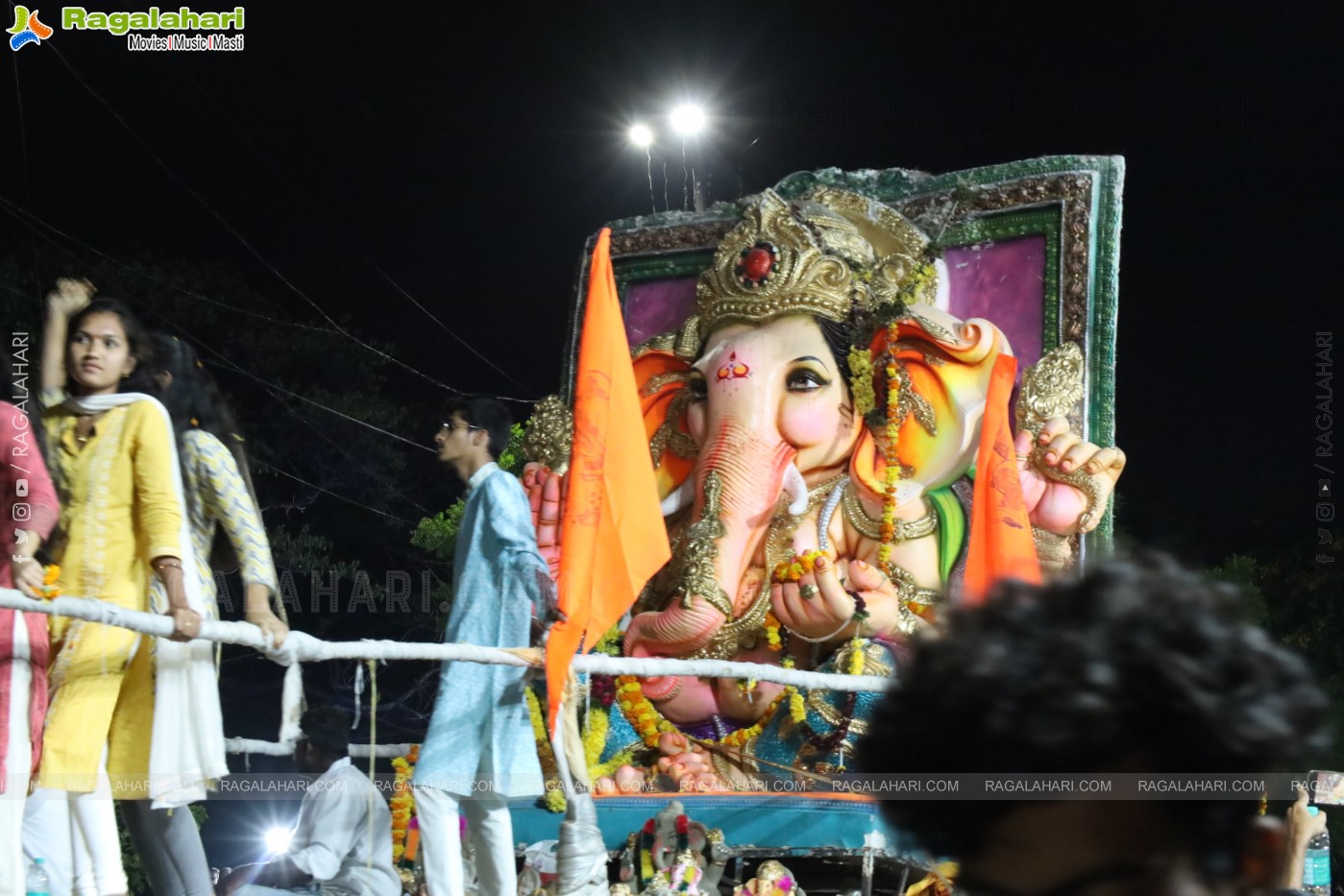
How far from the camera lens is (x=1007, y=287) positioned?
7.46 m

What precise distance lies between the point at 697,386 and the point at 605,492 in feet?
5.47

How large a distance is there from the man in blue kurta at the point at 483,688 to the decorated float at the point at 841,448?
1.82 meters

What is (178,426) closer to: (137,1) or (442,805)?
(442,805)

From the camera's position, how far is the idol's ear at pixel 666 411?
7.65 metres

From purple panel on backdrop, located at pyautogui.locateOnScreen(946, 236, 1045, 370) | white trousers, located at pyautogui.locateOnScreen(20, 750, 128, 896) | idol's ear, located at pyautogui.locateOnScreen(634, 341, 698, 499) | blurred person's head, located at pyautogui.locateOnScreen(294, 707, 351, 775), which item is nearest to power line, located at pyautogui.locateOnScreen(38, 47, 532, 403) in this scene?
idol's ear, located at pyautogui.locateOnScreen(634, 341, 698, 499)

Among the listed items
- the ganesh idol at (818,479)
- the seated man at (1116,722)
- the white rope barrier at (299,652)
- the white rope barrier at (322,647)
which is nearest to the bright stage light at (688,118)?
the ganesh idol at (818,479)

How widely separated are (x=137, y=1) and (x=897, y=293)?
352cm

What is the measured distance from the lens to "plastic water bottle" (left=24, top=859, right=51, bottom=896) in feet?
12.5

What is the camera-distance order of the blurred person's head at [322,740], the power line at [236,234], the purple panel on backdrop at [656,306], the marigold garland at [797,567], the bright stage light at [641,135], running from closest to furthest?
the blurred person's head at [322,740] → the marigold garland at [797,567] → the power line at [236,234] → the purple panel on backdrop at [656,306] → the bright stage light at [641,135]

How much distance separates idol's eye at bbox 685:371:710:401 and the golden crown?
5.9 inches

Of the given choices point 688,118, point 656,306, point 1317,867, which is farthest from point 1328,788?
point 688,118

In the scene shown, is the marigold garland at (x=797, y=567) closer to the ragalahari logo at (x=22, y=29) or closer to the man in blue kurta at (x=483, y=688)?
the man in blue kurta at (x=483, y=688)

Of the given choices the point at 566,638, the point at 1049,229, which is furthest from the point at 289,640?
the point at 1049,229

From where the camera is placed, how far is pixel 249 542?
13.7ft
